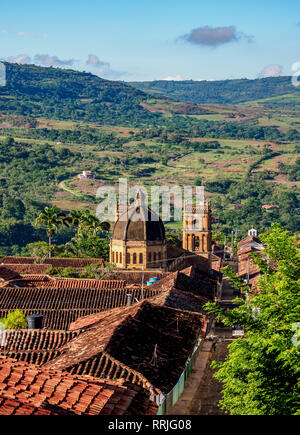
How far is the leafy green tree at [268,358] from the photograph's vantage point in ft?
41.7

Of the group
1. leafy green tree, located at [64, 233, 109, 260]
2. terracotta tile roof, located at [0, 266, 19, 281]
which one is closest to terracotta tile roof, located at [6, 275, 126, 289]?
terracotta tile roof, located at [0, 266, 19, 281]

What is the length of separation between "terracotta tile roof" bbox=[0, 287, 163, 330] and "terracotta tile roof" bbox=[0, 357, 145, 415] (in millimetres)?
16640

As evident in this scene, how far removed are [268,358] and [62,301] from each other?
1921cm

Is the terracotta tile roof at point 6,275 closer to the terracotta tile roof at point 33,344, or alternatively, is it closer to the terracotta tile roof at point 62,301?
the terracotta tile roof at point 62,301

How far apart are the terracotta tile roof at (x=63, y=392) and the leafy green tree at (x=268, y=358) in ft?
7.28

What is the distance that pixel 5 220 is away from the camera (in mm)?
116000

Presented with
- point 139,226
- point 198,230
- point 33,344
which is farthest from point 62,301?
point 198,230

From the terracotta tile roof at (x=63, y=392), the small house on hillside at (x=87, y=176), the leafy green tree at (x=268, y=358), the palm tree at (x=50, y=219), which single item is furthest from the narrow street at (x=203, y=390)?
the small house on hillside at (x=87, y=176)

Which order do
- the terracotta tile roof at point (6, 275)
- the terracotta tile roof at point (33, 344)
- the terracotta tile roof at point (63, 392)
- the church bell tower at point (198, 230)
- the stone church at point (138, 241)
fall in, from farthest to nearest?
1. the church bell tower at point (198, 230)
2. the stone church at point (138, 241)
3. the terracotta tile roof at point (6, 275)
4. the terracotta tile roof at point (33, 344)
5. the terracotta tile roof at point (63, 392)

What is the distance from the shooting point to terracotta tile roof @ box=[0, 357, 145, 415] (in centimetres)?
1127

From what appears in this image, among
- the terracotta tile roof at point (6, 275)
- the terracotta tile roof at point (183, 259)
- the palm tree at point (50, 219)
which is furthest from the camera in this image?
the palm tree at point (50, 219)
